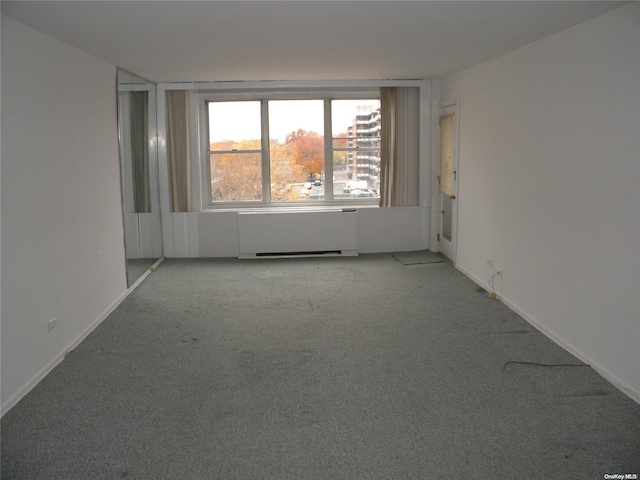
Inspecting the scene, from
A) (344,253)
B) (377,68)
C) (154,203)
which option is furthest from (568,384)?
(154,203)

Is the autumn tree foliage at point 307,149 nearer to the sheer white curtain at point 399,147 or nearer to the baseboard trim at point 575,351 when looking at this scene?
the sheer white curtain at point 399,147

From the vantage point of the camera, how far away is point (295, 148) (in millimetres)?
8289

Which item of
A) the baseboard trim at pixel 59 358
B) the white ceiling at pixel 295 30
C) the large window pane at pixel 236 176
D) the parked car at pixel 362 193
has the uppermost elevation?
the white ceiling at pixel 295 30

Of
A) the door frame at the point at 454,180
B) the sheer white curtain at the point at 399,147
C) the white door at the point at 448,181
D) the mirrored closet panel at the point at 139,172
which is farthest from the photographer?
the sheer white curtain at the point at 399,147

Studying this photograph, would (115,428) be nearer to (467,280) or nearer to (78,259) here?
(78,259)

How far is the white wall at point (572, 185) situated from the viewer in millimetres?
3625

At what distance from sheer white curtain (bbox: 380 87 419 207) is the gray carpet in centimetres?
271

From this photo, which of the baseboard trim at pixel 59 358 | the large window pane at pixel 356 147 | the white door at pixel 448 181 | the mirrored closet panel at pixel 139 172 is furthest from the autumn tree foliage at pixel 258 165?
the baseboard trim at pixel 59 358

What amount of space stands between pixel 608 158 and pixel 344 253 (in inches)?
183

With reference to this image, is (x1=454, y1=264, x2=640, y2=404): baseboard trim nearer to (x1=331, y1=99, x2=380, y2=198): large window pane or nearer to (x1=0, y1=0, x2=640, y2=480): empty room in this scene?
(x1=0, y1=0, x2=640, y2=480): empty room

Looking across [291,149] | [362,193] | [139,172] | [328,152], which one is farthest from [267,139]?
[139,172]

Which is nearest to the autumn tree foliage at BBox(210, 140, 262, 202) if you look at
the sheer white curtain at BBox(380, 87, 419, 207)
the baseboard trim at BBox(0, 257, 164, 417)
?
the sheer white curtain at BBox(380, 87, 419, 207)

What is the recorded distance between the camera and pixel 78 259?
4723 millimetres

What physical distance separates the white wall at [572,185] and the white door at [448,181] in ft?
3.58
